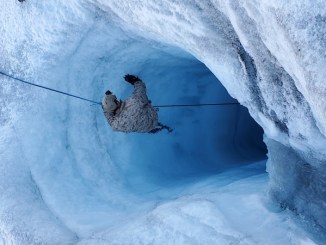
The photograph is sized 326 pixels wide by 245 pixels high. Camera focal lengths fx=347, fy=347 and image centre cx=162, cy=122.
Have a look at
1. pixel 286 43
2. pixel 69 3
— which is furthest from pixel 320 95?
pixel 69 3

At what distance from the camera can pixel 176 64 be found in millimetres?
4949

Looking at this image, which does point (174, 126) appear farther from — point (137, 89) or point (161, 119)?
point (137, 89)

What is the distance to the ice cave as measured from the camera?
84.4 inches

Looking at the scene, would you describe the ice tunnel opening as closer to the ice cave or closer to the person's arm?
the ice cave

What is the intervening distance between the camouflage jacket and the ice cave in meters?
0.58

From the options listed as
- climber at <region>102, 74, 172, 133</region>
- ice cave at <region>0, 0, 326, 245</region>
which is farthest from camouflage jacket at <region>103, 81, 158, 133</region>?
ice cave at <region>0, 0, 326, 245</region>

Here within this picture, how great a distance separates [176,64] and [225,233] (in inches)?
116

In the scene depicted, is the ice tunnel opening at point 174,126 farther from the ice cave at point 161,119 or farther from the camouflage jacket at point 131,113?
the camouflage jacket at point 131,113

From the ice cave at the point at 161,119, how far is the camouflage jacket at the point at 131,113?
1.90ft

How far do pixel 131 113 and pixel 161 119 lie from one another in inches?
75.9

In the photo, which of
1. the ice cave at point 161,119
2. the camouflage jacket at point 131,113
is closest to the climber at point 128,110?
the camouflage jacket at point 131,113

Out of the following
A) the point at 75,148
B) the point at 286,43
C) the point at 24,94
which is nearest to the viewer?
the point at 286,43

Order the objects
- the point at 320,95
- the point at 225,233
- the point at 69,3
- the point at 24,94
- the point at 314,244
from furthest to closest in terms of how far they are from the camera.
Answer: the point at 24,94, the point at 69,3, the point at 225,233, the point at 314,244, the point at 320,95

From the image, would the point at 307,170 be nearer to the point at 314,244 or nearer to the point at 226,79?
the point at 314,244
